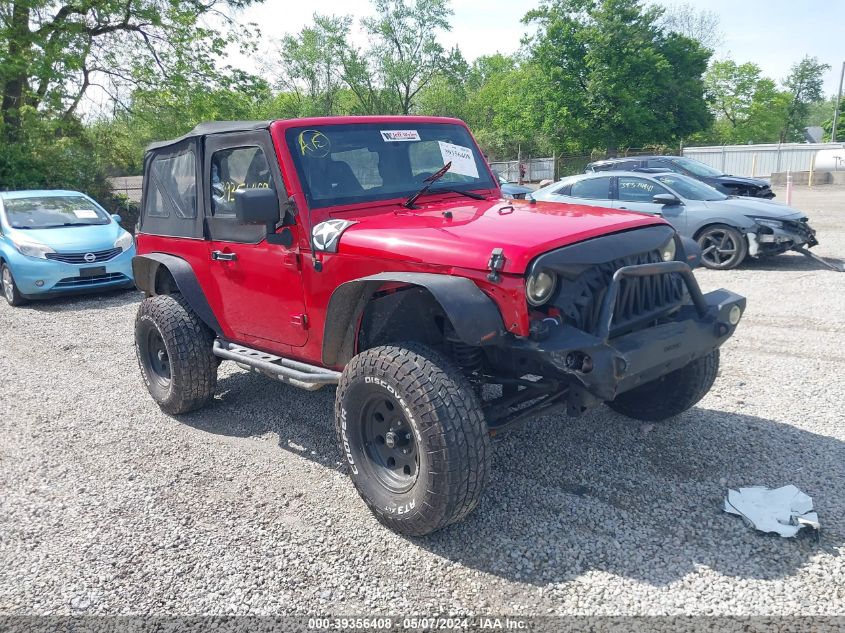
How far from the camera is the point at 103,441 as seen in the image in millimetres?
4641

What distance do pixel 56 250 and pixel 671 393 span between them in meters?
8.63

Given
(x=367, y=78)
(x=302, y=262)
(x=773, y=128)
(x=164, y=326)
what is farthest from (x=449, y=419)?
(x=773, y=128)

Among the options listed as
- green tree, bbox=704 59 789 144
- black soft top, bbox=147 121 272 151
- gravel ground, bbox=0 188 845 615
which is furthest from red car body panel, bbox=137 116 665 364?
green tree, bbox=704 59 789 144

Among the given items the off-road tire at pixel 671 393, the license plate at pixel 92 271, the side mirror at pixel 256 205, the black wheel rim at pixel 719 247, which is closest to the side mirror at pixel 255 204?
the side mirror at pixel 256 205

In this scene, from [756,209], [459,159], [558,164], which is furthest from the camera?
[558,164]

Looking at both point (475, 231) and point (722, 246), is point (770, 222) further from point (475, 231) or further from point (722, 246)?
point (475, 231)

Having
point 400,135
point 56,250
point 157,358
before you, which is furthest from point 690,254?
point 56,250

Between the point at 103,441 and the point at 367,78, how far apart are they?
44815 millimetres

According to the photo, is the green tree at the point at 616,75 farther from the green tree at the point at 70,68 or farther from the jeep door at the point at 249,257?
the jeep door at the point at 249,257

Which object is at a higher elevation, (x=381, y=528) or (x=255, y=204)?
(x=255, y=204)

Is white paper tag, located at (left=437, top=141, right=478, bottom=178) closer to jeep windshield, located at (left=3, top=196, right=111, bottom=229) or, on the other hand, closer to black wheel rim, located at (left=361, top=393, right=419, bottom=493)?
black wheel rim, located at (left=361, top=393, right=419, bottom=493)

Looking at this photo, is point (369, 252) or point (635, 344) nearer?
point (635, 344)

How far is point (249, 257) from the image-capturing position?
421 centimetres

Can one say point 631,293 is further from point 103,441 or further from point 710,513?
point 103,441
